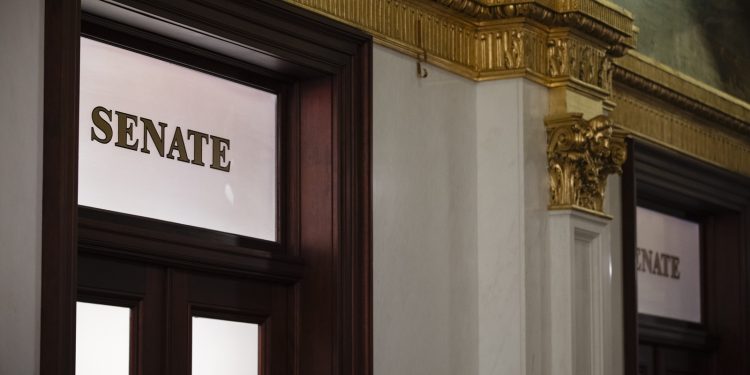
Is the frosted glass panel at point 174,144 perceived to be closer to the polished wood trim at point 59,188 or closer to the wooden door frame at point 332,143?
the wooden door frame at point 332,143

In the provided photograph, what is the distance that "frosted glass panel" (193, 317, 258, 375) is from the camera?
250 inches

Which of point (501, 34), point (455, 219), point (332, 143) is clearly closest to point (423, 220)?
point (455, 219)

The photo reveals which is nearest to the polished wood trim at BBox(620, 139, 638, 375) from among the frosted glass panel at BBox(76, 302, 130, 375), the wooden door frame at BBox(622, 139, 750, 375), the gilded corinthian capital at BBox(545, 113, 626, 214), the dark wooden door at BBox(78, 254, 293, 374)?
the wooden door frame at BBox(622, 139, 750, 375)

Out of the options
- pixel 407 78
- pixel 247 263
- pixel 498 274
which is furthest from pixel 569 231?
pixel 247 263

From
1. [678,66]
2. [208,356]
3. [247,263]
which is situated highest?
[678,66]

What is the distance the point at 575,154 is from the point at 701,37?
11.1ft

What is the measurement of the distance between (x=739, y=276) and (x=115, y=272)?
19.2 ft

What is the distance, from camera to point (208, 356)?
Answer: 639 cm

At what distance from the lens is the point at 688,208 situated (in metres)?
10.5

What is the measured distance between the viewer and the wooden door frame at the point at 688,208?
8.97m

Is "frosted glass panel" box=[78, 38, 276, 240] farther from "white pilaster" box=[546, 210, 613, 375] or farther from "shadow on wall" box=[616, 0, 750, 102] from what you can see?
"shadow on wall" box=[616, 0, 750, 102]

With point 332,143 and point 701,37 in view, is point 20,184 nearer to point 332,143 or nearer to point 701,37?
point 332,143

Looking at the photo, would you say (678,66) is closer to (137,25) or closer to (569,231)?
(569,231)

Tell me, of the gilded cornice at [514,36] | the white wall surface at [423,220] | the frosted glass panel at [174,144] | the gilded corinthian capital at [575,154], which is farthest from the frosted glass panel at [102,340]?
the gilded corinthian capital at [575,154]
